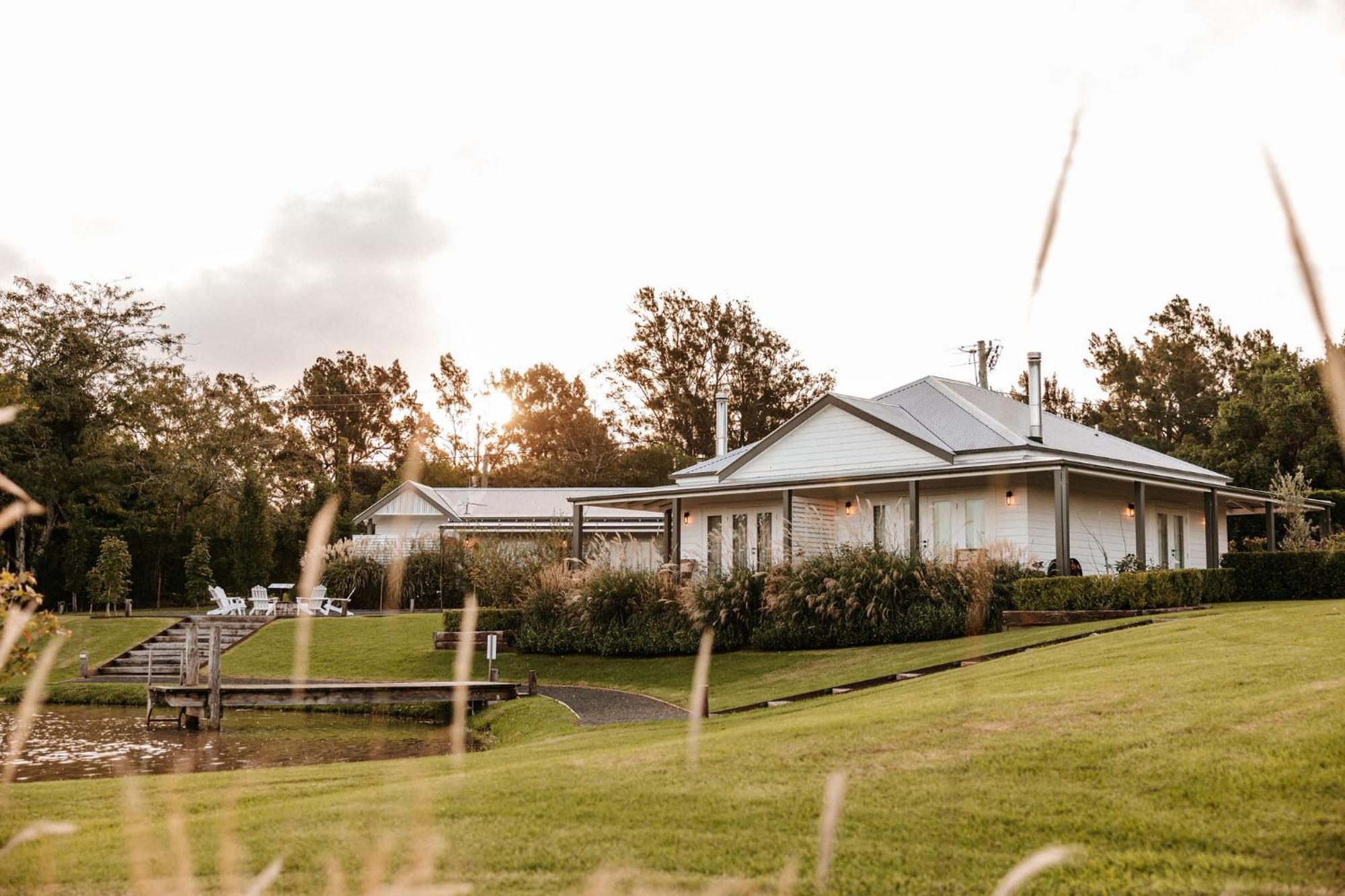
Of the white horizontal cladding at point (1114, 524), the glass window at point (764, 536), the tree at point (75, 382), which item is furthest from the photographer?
the tree at point (75, 382)

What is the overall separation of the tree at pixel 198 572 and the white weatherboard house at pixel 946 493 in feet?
50.5

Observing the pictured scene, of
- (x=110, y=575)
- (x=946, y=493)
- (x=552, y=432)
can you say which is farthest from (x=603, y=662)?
(x=552, y=432)

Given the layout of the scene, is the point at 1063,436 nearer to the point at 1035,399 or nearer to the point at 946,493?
the point at 1035,399

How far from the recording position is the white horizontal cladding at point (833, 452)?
26.3 metres

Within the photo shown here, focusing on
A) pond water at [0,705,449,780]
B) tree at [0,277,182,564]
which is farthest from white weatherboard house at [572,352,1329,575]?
tree at [0,277,182,564]

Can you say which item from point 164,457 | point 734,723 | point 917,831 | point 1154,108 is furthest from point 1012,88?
point 164,457

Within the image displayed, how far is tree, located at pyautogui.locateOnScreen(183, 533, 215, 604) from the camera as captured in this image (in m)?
38.3

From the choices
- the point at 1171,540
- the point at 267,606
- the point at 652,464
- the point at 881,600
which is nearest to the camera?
the point at 881,600

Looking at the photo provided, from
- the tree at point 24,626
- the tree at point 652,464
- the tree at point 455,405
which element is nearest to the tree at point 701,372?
the tree at point 652,464

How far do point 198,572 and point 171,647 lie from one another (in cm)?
1094

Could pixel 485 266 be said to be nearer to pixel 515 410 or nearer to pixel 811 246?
pixel 811 246

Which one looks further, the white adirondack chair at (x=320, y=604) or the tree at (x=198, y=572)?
the tree at (x=198, y=572)

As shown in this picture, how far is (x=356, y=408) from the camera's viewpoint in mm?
74000

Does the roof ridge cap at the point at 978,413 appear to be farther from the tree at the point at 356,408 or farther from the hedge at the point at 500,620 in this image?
the tree at the point at 356,408
